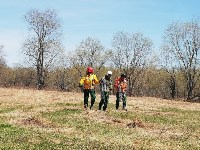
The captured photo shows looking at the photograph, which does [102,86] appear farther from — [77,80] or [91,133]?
[77,80]

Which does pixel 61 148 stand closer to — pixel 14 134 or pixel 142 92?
pixel 14 134

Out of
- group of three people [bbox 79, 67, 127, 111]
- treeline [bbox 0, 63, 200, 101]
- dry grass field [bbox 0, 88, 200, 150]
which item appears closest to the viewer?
dry grass field [bbox 0, 88, 200, 150]

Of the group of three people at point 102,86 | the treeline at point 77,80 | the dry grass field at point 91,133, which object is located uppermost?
the treeline at point 77,80

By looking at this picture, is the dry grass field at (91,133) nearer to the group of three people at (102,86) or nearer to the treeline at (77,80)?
the group of three people at (102,86)

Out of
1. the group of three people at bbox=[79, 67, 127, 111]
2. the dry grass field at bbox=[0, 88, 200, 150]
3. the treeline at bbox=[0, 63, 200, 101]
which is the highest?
the treeline at bbox=[0, 63, 200, 101]

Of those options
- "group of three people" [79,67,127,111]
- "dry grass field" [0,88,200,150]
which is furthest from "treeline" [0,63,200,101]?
"dry grass field" [0,88,200,150]

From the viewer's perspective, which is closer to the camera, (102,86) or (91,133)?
(91,133)

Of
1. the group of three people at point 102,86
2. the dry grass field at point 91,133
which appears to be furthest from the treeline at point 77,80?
the dry grass field at point 91,133

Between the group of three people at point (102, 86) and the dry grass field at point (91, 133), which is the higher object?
the group of three people at point (102, 86)

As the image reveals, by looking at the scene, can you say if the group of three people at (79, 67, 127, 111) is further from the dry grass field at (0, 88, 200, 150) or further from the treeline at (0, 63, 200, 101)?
the treeline at (0, 63, 200, 101)

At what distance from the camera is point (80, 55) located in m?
113

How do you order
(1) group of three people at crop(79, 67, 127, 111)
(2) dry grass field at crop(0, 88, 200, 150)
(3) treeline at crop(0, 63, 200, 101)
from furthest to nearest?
(3) treeline at crop(0, 63, 200, 101), (1) group of three people at crop(79, 67, 127, 111), (2) dry grass field at crop(0, 88, 200, 150)

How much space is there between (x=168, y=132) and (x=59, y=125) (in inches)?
196

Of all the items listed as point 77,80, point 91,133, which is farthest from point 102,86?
point 77,80
